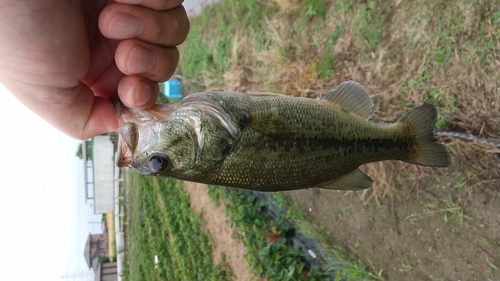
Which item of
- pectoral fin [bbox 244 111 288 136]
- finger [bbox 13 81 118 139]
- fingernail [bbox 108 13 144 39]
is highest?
fingernail [bbox 108 13 144 39]

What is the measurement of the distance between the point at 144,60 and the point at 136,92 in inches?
6.5

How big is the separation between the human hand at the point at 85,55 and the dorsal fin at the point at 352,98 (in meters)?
0.96

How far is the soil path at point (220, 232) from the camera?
228 inches

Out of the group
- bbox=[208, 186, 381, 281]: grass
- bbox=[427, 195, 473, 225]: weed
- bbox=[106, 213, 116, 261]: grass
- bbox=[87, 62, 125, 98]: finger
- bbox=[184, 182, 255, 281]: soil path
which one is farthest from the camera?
bbox=[106, 213, 116, 261]: grass

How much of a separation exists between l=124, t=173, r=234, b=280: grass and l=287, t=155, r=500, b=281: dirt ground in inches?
91.4

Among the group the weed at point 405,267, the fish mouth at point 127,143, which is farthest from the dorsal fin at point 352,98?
the weed at point 405,267

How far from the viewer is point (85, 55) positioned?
1971 millimetres

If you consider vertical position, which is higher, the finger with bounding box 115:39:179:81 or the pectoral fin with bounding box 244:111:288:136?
the finger with bounding box 115:39:179:81

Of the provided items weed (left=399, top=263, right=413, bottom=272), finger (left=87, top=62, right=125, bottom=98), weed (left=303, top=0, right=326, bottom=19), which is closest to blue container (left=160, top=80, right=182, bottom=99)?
weed (left=303, top=0, right=326, bottom=19)

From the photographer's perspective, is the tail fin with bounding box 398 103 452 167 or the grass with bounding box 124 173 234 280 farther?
the grass with bounding box 124 173 234 280

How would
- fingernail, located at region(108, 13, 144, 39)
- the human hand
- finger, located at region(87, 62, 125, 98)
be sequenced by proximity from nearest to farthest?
1. the human hand
2. fingernail, located at region(108, 13, 144, 39)
3. finger, located at region(87, 62, 125, 98)

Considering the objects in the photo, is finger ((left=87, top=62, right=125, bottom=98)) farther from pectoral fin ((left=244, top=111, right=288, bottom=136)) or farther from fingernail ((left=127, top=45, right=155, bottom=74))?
pectoral fin ((left=244, top=111, right=288, bottom=136))

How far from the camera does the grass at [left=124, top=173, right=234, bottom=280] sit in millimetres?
6836

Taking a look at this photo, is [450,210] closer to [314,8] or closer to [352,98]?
[352,98]
